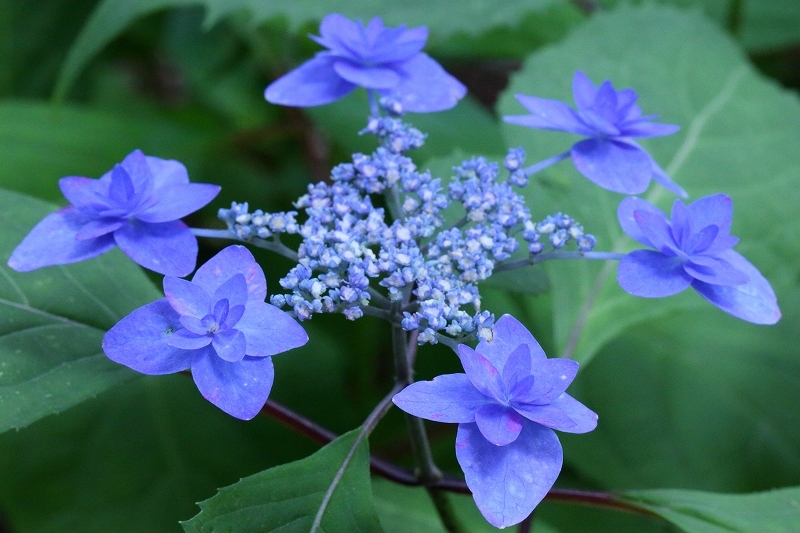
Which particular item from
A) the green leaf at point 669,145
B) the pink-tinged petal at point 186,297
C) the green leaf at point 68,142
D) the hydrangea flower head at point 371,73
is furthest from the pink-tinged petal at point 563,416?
the green leaf at point 68,142

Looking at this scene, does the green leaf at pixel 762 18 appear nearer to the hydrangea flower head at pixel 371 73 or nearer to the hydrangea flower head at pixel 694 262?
the hydrangea flower head at pixel 371 73

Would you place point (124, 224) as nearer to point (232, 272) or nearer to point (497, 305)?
point (232, 272)

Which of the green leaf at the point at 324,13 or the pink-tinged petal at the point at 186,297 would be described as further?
the green leaf at the point at 324,13

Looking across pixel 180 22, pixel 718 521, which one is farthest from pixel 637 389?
pixel 180 22

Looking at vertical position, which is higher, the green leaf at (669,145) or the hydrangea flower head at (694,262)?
the hydrangea flower head at (694,262)

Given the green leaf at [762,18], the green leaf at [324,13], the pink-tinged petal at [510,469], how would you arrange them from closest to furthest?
1. the pink-tinged petal at [510,469]
2. the green leaf at [324,13]
3. the green leaf at [762,18]

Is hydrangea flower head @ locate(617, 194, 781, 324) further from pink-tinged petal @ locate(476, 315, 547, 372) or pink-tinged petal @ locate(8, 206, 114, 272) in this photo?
pink-tinged petal @ locate(8, 206, 114, 272)
